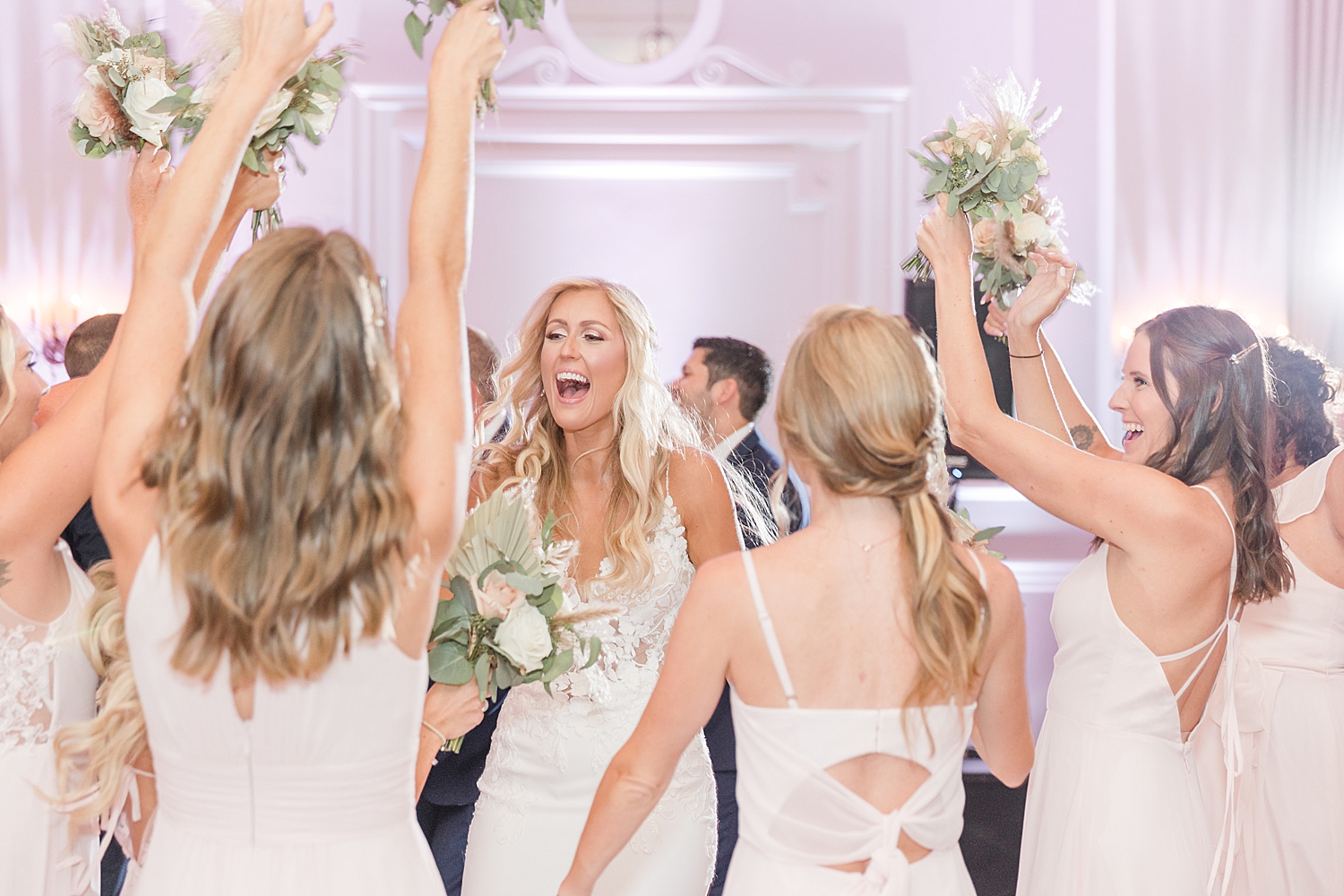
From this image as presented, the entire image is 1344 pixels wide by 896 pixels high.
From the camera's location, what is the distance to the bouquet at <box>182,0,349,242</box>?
6.48ft

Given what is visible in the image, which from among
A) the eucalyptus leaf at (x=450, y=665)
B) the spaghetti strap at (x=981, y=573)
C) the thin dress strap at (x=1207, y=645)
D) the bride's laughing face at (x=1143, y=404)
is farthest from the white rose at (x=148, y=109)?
the thin dress strap at (x=1207, y=645)

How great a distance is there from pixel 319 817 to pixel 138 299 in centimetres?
75

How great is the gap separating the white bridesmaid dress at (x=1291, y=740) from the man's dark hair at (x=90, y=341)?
3.58m

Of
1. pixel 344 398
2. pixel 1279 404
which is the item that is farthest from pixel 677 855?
pixel 1279 404

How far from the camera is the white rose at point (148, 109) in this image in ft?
7.48

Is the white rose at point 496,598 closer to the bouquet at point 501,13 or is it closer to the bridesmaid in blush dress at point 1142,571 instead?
the bouquet at point 501,13

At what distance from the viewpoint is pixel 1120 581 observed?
2.39 m

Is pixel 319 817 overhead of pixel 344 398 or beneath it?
beneath

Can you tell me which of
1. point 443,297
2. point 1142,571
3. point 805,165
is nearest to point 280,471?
point 443,297

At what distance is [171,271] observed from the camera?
1586mm

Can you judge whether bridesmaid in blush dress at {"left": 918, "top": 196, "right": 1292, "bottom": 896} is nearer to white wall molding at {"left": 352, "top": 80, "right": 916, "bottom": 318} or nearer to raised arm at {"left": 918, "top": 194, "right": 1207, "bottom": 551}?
raised arm at {"left": 918, "top": 194, "right": 1207, "bottom": 551}

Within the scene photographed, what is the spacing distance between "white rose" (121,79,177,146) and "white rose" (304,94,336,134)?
0.36m

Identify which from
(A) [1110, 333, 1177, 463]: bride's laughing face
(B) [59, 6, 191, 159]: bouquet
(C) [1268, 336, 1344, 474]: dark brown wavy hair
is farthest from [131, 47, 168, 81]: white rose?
(C) [1268, 336, 1344, 474]: dark brown wavy hair

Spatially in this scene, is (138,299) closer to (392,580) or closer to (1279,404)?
(392,580)
